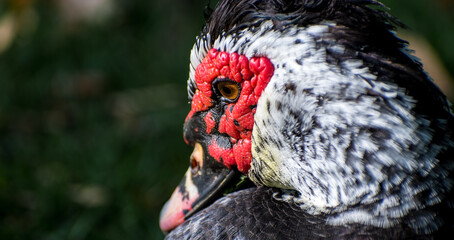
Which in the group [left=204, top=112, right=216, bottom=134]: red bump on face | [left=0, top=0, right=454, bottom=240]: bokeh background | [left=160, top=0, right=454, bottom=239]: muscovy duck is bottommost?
[left=160, top=0, right=454, bottom=239]: muscovy duck

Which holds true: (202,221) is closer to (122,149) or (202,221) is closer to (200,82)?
(200,82)

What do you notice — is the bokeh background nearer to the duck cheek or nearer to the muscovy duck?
the duck cheek

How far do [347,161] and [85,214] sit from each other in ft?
6.08

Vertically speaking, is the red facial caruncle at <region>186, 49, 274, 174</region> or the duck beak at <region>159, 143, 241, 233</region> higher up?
the red facial caruncle at <region>186, 49, 274, 174</region>

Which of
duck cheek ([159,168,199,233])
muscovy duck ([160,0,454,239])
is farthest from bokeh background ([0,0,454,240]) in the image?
muscovy duck ([160,0,454,239])

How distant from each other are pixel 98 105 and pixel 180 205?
6.73ft

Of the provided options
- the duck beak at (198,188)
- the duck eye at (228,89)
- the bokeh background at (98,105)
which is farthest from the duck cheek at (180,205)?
the bokeh background at (98,105)

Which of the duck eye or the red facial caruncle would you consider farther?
the duck eye

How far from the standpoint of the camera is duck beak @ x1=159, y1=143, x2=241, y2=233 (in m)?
1.86

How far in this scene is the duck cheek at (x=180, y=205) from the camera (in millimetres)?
1951

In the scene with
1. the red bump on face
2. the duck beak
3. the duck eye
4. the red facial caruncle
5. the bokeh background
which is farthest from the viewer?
the bokeh background

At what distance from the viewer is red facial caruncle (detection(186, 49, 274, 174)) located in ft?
5.04

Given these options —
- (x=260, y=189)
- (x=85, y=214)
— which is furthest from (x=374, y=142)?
(x=85, y=214)

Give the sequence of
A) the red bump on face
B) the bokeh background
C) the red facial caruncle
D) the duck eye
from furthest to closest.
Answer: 1. the bokeh background
2. the red bump on face
3. the duck eye
4. the red facial caruncle
